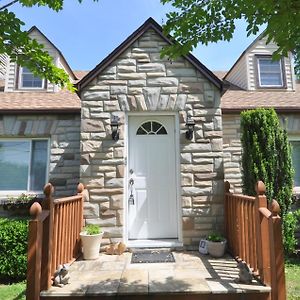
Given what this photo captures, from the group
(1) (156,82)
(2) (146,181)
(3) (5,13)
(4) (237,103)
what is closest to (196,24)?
(1) (156,82)

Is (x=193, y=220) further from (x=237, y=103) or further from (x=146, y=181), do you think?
(x=237, y=103)

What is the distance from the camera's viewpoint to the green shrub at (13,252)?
4617 mm

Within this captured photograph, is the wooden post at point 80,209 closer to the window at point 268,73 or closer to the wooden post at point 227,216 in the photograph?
the wooden post at point 227,216

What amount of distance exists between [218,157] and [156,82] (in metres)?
1.75

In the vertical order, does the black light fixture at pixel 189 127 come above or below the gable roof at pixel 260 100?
below

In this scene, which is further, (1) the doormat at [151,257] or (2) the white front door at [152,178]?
(2) the white front door at [152,178]

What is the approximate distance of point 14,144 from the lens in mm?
6199

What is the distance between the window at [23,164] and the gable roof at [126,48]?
1958 mm

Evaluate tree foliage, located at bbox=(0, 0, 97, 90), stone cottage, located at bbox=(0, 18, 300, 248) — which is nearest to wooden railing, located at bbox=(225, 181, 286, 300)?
stone cottage, located at bbox=(0, 18, 300, 248)

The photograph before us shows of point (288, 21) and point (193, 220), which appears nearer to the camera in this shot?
point (288, 21)

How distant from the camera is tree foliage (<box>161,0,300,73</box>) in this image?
2.76m

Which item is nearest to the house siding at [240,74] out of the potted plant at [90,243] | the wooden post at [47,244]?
the potted plant at [90,243]

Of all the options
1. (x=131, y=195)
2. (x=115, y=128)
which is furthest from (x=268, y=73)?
(x=131, y=195)

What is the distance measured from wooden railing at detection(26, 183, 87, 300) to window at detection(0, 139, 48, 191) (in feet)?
7.09
